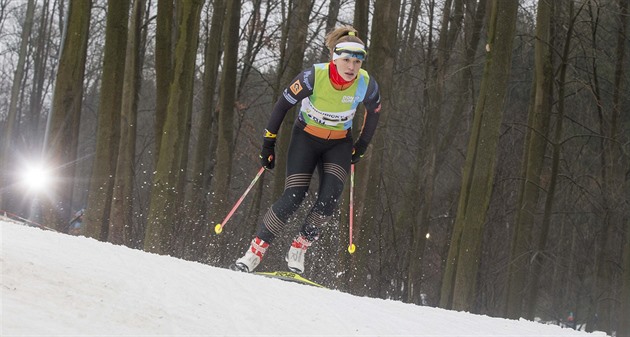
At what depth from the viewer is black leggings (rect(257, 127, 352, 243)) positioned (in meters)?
7.54

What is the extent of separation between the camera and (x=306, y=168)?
7.60 meters

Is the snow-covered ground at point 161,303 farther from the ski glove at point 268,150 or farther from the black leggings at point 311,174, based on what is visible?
the ski glove at point 268,150

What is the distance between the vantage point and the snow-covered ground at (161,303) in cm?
365

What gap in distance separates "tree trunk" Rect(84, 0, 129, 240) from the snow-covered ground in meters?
6.98

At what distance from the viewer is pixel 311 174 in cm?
763

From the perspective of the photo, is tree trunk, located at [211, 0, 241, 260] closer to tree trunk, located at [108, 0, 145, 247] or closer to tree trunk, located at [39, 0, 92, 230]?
tree trunk, located at [108, 0, 145, 247]

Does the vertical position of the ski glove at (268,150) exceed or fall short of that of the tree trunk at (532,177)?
it falls short

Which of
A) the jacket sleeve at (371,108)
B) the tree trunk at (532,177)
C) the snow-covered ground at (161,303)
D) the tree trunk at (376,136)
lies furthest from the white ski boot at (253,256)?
the tree trunk at (532,177)

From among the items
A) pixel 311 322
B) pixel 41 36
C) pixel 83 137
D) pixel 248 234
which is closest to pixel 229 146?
pixel 248 234

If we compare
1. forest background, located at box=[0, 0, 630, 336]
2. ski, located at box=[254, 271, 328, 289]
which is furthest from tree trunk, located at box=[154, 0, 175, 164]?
ski, located at box=[254, 271, 328, 289]

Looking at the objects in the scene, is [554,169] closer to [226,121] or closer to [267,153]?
[226,121]

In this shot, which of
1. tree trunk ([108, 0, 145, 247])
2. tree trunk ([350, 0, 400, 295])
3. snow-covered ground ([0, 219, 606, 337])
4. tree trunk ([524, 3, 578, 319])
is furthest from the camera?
tree trunk ([524, 3, 578, 319])

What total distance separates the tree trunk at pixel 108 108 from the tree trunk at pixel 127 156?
0.61m

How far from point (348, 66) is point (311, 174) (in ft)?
3.70
